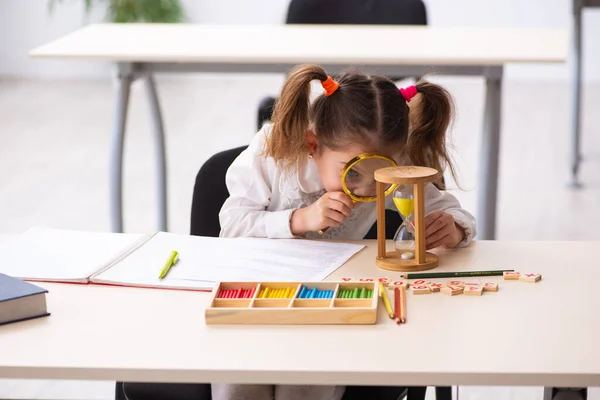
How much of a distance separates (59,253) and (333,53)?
4.67 ft

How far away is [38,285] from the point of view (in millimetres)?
1284

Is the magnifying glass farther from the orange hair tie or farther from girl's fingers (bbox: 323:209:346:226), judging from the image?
the orange hair tie

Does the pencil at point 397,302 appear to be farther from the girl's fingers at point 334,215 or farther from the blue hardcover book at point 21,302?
the blue hardcover book at point 21,302

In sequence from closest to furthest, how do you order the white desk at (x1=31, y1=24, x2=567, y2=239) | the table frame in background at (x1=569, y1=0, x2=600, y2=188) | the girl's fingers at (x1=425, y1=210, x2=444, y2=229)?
the girl's fingers at (x1=425, y1=210, x2=444, y2=229)
the white desk at (x1=31, y1=24, x2=567, y2=239)
the table frame in background at (x1=569, y1=0, x2=600, y2=188)

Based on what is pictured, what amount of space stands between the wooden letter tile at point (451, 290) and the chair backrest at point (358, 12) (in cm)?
219

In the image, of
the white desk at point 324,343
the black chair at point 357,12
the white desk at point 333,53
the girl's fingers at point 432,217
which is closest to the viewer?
the white desk at point 324,343

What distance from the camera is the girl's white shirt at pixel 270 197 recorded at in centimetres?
160

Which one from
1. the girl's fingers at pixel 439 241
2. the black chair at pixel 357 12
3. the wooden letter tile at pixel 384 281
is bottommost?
the wooden letter tile at pixel 384 281

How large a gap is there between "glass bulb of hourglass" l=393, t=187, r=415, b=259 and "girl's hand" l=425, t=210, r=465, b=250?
0.22 feet

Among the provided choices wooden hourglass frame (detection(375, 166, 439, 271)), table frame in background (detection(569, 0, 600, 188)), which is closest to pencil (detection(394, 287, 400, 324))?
wooden hourglass frame (detection(375, 166, 439, 271))

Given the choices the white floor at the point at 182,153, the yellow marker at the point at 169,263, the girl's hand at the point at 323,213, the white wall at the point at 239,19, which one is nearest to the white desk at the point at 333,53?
the white floor at the point at 182,153

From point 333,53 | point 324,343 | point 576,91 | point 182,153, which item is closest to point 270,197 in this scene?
point 324,343

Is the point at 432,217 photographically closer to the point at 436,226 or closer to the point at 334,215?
the point at 436,226

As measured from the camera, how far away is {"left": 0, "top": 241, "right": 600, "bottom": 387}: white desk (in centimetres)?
99
